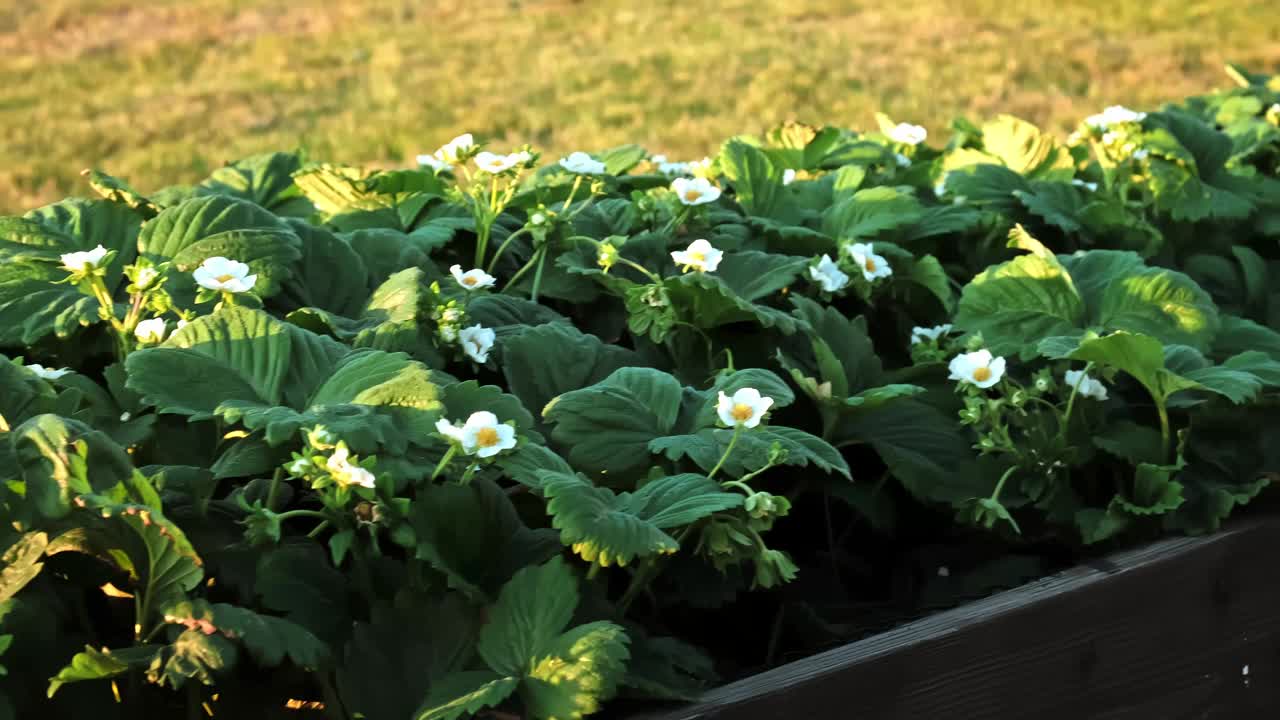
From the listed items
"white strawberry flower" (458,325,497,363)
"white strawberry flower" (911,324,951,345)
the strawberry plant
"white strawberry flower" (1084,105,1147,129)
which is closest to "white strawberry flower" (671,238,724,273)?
the strawberry plant

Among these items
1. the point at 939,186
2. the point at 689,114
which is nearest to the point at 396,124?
the point at 689,114

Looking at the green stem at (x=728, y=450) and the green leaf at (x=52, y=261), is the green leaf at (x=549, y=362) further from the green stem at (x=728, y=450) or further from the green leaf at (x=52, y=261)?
the green leaf at (x=52, y=261)

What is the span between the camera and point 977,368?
1.71 metres

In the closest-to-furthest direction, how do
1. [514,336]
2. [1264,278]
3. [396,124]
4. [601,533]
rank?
[601,533], [514,336], [1264,278], [396,124]

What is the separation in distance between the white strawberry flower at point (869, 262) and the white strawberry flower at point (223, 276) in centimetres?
79

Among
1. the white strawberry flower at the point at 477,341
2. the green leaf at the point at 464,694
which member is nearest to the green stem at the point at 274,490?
the green leaf at the point at 464,694

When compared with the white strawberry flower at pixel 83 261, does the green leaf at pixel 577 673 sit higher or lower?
lower

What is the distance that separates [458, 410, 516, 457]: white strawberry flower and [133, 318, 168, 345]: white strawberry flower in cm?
34

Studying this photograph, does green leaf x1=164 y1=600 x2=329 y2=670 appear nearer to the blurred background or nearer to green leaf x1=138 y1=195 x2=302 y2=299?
green leaf x1=138 y1=195 x2=302 y2=299

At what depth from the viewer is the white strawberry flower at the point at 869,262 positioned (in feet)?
6.14

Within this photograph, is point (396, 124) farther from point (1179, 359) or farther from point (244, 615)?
point (244, 615)

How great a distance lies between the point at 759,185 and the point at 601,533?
3.26ft

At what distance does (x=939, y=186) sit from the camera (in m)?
2.36

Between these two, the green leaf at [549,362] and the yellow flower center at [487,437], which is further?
the green leaf at [549,362]
